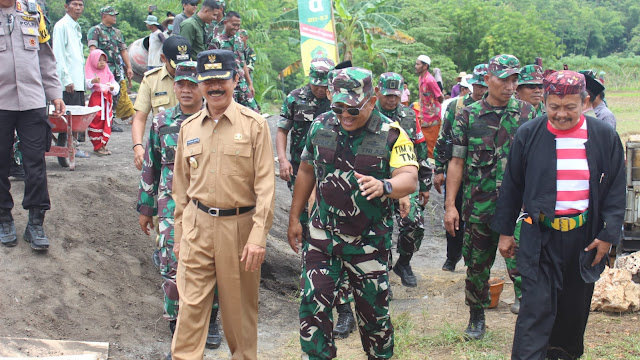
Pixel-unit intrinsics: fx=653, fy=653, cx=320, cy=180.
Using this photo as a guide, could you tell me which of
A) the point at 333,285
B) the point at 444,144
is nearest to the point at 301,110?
the point at 444,144

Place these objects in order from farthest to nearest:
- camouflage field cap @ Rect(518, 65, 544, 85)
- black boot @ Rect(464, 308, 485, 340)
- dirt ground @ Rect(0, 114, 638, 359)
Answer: camouflage field cap @ Rect(518, 65, 544, 85) < black boot @ Rect(464, 308, 485, 340) < dirt ground @ Rect(0, 114, 638, 359)

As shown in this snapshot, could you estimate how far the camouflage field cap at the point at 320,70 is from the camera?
22.0 ft

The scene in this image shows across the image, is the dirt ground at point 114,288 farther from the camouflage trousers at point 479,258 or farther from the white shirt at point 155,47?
the white shirt at point 155,47

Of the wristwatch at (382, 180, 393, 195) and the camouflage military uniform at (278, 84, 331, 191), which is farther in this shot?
the camouflage military uniform at (278, 84, 331, 191)

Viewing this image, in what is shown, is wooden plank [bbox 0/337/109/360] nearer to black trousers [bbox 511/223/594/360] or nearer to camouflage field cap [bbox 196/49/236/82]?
camouflage field cap [bbox 196/49/236/82]

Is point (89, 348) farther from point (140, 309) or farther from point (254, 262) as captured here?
point (254, 262)

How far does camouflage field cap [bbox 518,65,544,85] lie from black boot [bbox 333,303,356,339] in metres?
2.96

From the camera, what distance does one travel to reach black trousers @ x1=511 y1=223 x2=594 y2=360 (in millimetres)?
4379

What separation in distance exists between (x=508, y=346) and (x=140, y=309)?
11.1ft

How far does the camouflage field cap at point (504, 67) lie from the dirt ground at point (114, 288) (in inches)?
93.1

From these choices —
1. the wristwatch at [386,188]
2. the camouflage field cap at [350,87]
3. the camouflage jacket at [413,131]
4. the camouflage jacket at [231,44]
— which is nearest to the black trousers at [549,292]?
the wristwatch at [386,188]

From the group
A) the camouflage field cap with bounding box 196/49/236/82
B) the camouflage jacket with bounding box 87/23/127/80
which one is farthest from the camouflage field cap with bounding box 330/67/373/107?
the camouflage jacket with bounding box 87/23/127/80

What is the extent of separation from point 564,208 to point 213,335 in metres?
3.15

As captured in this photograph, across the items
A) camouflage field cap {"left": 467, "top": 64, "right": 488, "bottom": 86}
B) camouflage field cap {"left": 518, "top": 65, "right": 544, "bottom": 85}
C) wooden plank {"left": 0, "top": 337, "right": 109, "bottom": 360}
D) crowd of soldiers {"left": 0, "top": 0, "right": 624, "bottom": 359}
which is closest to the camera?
crowd of soldiers {"left": 0, "top": 0, "right": 624, "bottom": 359}
